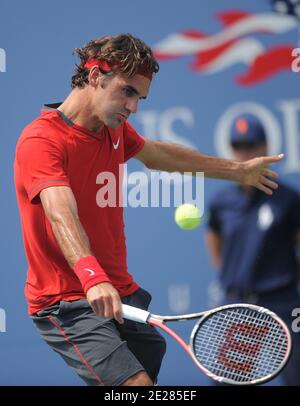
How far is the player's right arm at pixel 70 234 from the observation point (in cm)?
321

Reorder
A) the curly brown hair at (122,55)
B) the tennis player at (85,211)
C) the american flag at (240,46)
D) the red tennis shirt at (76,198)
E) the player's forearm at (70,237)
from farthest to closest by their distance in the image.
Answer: the american flag at (240,46), the curly brown hair at (122,55), the red tennis shirt at (76,198), the tennis player at (85,211), the player's forearm at (70,237)

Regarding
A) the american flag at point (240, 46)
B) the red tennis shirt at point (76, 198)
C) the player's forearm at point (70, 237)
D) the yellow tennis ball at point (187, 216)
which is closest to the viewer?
the player's forearm at point (70, 237)

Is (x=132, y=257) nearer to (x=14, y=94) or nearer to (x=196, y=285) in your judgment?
(x=196, y=285)

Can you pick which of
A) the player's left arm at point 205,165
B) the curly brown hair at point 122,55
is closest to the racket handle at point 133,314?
the curly brown hair at point 122,55

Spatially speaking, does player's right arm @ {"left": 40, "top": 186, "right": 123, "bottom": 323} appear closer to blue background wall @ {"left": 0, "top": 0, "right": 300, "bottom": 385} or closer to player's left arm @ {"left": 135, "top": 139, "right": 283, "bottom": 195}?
player's left arm @ {"left": 135, "top": 139, "right": 283, "bottom": 195}

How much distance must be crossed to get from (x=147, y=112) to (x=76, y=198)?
6.83ft

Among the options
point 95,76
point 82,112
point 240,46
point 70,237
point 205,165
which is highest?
point 240,46

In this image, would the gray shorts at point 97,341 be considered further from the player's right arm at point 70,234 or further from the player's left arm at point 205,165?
the player's left arm at point 205,165

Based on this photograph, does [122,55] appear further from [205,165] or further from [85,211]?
[205,165]

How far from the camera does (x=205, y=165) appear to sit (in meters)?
4.27

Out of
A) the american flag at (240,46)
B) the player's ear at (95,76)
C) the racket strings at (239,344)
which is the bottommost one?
the racket strings at (239,344)

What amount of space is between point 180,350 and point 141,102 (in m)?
1.49

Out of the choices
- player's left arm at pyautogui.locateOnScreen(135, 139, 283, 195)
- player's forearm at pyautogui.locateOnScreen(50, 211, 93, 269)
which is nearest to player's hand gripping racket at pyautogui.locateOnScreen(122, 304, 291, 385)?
player's forearm at pyautogui.locateOnScreen(50, 211, 93, 269)

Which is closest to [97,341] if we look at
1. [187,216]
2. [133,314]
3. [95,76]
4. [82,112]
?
[133,314]
